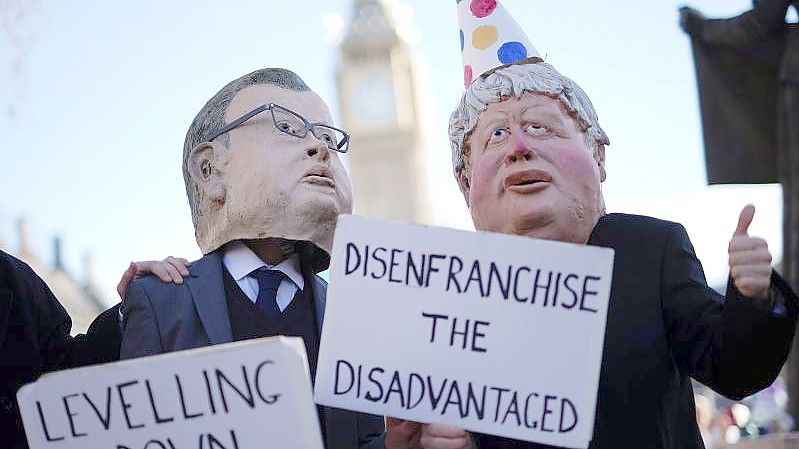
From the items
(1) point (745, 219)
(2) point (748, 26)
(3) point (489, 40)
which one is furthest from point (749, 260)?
(2) point (748, 26)

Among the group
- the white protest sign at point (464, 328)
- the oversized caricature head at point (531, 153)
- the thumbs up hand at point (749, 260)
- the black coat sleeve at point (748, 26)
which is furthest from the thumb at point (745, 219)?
the black coat sleeve at point (748, 26)

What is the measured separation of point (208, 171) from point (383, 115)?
56.5 meters

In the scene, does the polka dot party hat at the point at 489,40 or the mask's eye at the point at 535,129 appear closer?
the mask's eye at the point at 535,129

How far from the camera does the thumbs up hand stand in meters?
2.45

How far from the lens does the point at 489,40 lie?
3182 millimetres

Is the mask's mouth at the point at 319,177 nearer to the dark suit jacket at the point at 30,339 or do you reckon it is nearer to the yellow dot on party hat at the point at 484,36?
the yellow dot on party hat at the point at 484,36

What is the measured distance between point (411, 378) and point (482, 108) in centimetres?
75

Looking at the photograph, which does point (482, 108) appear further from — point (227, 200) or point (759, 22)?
point (759, 22)

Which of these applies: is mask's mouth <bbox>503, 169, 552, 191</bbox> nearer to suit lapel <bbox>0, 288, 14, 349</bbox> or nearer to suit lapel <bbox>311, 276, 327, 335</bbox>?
suit lapel <bbox>311, 276, 327, 335</bbox>

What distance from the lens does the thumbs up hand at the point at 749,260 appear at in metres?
2.45

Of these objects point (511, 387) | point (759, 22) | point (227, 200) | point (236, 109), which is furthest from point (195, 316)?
point (759, 22)

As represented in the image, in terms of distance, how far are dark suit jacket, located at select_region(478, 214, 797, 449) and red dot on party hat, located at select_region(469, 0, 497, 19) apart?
2.35 feet

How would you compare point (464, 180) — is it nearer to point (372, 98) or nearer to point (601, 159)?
point (601, 159)

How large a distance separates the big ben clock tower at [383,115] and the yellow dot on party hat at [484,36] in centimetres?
5085
